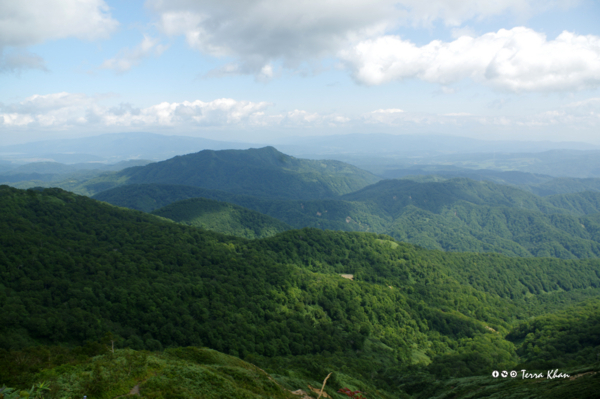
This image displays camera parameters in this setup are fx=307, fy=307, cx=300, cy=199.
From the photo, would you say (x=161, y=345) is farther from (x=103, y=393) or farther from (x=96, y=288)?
(x=103, y=393)

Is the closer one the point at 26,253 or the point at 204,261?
the point at 26,253

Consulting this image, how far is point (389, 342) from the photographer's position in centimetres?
8988

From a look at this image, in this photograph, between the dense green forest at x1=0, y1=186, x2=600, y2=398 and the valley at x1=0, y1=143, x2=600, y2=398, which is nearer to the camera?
the valley at x1=0, y1=143, x2=600, y2=398

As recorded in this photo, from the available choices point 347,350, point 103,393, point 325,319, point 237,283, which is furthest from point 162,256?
point 103,393

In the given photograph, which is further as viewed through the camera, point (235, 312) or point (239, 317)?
point (235, 312)

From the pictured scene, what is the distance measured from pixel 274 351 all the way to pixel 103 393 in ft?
167

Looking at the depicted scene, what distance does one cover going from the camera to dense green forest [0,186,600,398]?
39844mm

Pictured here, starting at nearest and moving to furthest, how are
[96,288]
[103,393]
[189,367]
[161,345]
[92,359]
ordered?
[103,393], [92,359], [189,367], [161,345], [96,288]

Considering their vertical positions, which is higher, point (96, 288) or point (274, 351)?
point (96, 288)

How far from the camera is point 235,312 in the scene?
74.6m

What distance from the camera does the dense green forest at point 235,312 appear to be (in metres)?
39.8

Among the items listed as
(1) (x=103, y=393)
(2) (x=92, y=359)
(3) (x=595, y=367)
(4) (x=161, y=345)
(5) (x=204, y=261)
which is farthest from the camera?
(5) (x=204, y=261)

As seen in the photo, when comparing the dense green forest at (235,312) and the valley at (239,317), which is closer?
the valley at (239,317)

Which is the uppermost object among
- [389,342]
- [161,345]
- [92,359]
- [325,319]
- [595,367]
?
[92,359]
